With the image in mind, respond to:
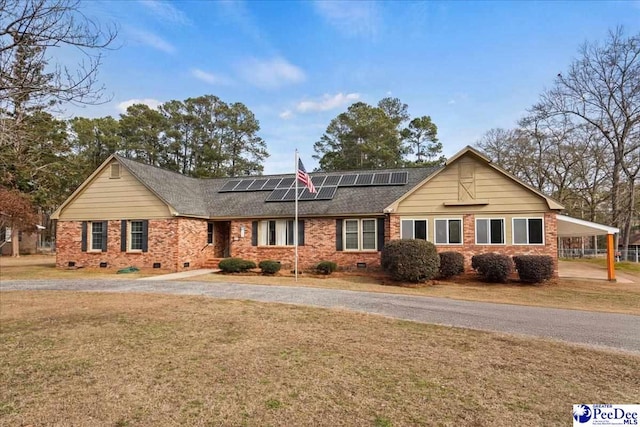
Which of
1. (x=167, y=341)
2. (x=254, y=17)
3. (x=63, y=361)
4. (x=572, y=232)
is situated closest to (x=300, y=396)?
(x=167, y=341)

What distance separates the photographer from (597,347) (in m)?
6.47

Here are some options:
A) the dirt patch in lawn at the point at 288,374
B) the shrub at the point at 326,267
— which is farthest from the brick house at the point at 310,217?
the dirt patch in lawn at the point at 288,374

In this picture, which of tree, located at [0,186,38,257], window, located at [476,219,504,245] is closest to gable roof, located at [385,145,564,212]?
window, located at [476,219,504,245]

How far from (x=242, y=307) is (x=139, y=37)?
20.8 feet

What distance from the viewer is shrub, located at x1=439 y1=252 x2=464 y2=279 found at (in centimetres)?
1570

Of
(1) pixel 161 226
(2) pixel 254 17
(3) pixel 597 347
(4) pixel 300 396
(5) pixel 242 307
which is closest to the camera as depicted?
(4) pixel 300 396

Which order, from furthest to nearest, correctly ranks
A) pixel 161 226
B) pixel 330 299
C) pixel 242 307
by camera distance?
pixel 161 226
pixel 330 299
pixel 242 307

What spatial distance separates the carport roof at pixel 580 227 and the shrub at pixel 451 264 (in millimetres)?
4880

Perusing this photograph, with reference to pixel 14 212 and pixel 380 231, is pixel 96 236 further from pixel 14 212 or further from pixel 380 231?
pixel 380 231

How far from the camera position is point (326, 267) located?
58.4ft

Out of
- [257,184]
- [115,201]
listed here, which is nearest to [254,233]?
[257,184]

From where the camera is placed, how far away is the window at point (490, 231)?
1648 cm

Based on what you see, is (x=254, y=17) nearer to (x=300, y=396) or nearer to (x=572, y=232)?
(x=300, y=396)

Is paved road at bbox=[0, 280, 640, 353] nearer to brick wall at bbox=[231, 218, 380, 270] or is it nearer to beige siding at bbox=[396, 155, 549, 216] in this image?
brick wall at bbox=[231, 218, 380, 270]
